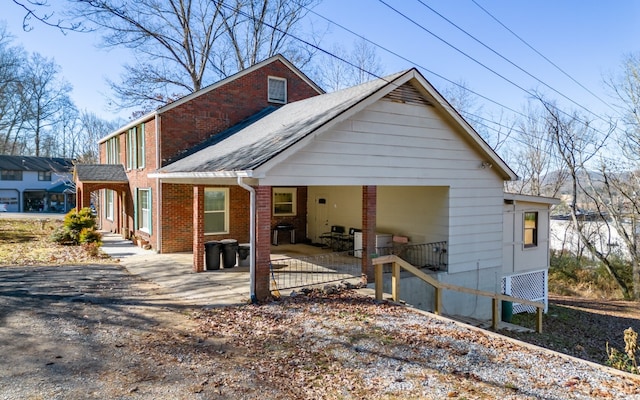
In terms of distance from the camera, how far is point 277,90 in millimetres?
17547

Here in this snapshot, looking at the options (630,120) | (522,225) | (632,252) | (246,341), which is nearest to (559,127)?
(630,120)

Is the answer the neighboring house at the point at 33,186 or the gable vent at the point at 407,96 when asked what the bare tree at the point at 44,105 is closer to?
the neighboring house at the point at 33,186

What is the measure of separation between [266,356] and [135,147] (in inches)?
558

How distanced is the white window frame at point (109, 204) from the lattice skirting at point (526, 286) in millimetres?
18941

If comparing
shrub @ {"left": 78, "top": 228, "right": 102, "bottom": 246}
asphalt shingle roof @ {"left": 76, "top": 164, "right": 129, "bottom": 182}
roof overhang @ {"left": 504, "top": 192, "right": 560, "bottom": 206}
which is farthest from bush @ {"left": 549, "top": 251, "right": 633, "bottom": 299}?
asphalt shingle roof @ {"left": 76, "top": 164, "right": 129, "bottom": 182}

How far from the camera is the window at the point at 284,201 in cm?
1705

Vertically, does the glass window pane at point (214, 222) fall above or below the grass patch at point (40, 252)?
above

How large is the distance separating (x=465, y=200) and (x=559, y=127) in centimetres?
1588

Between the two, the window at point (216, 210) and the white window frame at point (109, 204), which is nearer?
the window at point (216, 210)

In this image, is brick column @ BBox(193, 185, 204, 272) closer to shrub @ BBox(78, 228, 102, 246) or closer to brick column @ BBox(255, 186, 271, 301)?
brick column @ BBox(255, 186, 271, 301)

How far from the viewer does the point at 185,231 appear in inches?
595

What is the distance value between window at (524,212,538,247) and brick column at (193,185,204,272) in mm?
10786

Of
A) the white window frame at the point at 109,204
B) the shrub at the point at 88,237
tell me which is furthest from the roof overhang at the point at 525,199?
the white window frame at the point at 109,204

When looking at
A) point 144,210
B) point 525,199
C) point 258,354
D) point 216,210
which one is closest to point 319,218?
point 216,210
